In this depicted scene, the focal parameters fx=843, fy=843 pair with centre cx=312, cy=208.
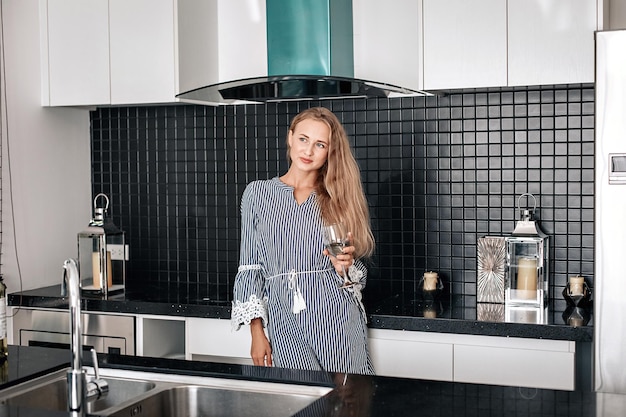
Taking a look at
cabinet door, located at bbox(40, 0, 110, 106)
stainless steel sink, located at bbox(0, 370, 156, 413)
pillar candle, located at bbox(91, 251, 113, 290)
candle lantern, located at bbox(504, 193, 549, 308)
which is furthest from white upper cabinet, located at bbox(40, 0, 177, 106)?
stainless steel sink, located at bbox(0, 370, 156, 413)

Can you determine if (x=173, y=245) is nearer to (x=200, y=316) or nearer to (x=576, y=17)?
(x=200, y=316)

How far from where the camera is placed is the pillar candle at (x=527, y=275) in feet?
9.95

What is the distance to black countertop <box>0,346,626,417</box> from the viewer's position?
1656 millimetres

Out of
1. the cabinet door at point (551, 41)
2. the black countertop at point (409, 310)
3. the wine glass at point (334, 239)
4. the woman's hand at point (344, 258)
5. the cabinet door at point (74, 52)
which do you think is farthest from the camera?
the cabinet door at point (74, 52)

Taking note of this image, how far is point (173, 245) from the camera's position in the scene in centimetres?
383

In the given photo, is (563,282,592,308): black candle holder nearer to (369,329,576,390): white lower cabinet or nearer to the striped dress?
(369,329,576,390): white lower cabinet

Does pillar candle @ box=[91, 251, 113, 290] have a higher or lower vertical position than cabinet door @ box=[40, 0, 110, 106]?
lower

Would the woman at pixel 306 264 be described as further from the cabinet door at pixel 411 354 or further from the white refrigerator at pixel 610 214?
the white refrigerator at pixel 610 214

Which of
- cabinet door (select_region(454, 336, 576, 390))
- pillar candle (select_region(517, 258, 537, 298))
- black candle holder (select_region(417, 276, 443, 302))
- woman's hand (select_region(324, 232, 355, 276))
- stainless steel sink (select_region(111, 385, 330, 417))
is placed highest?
woman's hand (select_region(324, 232, 355, 276))

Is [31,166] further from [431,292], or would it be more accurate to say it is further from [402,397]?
[402,397]

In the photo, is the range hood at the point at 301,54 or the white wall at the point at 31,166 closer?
the range hood at the point at 301,54

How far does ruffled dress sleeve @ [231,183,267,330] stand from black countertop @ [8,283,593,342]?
0.31 metres

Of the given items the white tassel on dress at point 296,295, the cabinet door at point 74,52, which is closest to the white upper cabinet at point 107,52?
the cabinet door at point 74,52

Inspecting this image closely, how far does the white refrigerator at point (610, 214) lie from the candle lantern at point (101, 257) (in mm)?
1930
